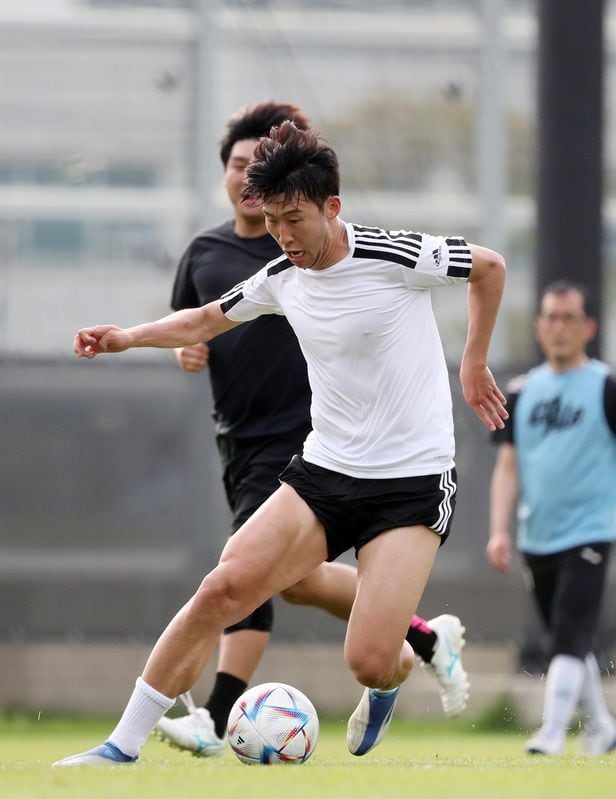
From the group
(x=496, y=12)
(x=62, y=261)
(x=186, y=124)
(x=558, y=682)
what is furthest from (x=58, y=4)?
(x=558, y=682)

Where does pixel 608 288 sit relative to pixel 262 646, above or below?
above

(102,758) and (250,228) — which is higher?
(250,228)

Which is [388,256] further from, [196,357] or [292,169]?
[196,357]

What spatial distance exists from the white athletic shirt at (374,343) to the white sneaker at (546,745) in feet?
7.42

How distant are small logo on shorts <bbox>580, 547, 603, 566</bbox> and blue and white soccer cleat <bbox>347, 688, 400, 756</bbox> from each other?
189 cm

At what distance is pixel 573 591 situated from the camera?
25.8 feet

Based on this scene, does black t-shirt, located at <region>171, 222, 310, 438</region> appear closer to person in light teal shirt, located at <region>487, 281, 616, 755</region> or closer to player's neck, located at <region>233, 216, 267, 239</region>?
player's neck, located at <region>233, 216, 267, 239</region>

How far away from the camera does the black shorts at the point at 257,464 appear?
6777mm

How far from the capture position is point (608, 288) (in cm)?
1197

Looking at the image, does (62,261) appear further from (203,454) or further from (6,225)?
(203,454)

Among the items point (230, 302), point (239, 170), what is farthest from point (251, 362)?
point (230, 302)

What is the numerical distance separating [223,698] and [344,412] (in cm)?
154

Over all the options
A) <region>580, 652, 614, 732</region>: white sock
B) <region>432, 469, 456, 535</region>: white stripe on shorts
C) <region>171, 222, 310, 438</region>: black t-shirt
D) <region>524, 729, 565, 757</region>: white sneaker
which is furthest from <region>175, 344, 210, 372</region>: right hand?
<region>580, 652, 614, 732</region>: white sock

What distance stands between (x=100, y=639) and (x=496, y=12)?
5.96 meters
